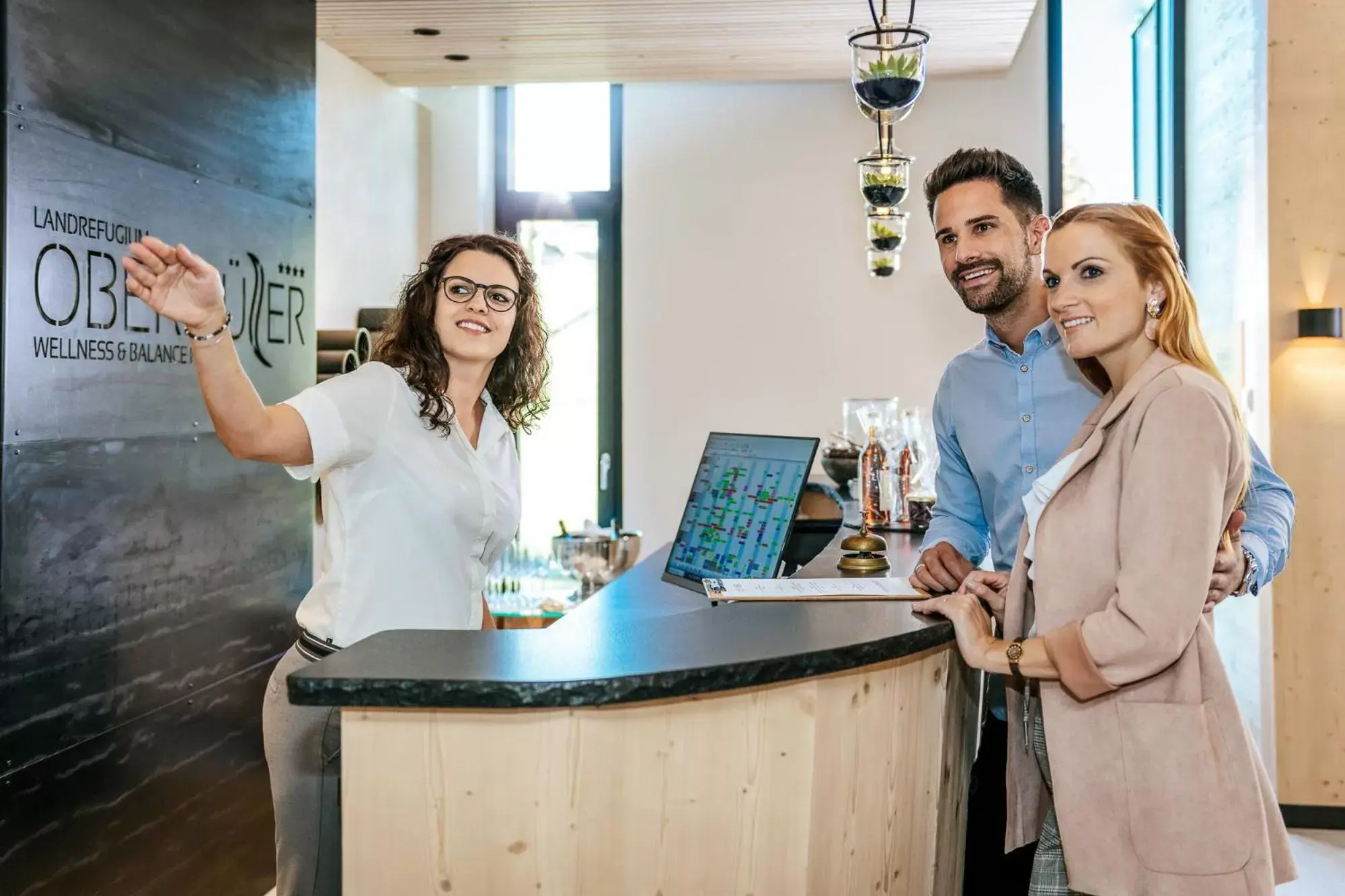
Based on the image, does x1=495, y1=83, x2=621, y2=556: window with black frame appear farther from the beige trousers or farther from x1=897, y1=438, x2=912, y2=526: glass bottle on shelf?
the beige trousers

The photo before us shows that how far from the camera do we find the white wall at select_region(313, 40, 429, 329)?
463 centimetres

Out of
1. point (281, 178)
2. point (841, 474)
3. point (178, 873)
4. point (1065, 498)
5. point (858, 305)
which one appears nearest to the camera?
point (1065, 498)

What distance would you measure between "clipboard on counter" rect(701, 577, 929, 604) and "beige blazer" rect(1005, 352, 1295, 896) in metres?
0.34

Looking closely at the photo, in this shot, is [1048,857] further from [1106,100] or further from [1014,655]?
[1106,100]

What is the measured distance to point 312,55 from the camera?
11.6ft

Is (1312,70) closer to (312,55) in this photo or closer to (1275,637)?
(1275,637)

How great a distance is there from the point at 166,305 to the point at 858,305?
4.68 meters

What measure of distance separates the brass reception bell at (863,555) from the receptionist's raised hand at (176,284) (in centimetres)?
124

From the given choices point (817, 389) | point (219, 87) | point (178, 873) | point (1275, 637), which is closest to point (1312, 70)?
point (1275, 637)

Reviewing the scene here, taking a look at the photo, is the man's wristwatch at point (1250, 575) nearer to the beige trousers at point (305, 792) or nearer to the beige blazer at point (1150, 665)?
the beige blazer at point (1150, 665)

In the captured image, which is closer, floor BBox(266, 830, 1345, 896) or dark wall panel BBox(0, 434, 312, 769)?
dark wall panel BBox(0, 434, 312, 769)

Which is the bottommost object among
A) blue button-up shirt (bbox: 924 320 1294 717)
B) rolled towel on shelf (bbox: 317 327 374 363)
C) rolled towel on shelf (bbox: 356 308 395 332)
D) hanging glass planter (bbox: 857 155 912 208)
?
blue button-up shirt (bbox: 924 320 1294 717)

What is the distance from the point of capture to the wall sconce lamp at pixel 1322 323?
152 inches

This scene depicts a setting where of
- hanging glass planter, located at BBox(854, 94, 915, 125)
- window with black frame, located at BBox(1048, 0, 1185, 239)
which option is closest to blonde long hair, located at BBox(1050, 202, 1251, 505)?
hanging glass planter, located at BBox(854, 94, 915, 125)
